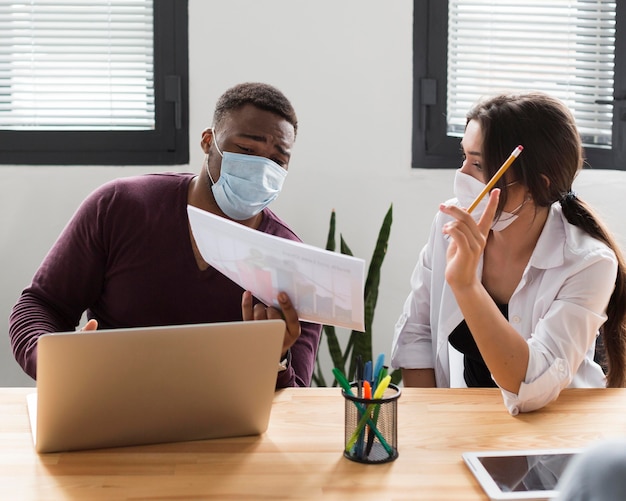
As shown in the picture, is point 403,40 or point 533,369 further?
point 403,40

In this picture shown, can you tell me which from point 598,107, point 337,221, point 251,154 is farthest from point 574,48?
point 251,154

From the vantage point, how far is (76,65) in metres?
2.87

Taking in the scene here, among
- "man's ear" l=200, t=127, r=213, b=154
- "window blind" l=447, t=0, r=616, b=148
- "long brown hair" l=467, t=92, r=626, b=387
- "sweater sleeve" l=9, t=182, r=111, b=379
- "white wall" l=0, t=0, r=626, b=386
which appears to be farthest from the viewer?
"window blind" l=447, t=0, r=616, b=148

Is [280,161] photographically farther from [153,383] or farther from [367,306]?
[367,306]

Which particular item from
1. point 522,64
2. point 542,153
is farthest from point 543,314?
point 522,64

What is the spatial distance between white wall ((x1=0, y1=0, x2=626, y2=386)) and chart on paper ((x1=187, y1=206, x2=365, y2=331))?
55.3 inches

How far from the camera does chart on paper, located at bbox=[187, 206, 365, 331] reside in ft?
4.10

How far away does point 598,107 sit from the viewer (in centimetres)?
297

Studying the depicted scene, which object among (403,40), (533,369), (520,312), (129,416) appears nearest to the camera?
(129,416)

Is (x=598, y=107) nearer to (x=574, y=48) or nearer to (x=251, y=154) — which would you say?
(x=574, y=48)

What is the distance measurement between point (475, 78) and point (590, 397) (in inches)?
67.6

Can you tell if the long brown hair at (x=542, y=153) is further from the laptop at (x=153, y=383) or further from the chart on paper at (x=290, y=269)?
the laptop at (x=153, y=383)

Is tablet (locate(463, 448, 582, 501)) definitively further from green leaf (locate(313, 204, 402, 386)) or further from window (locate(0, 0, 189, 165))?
window (locate(0, 0, 189, 165))

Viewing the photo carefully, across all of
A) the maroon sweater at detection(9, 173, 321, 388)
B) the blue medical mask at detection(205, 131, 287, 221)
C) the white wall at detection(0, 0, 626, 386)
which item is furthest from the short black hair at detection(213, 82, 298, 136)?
the white wall at detection(0, 0, 626, 386)
